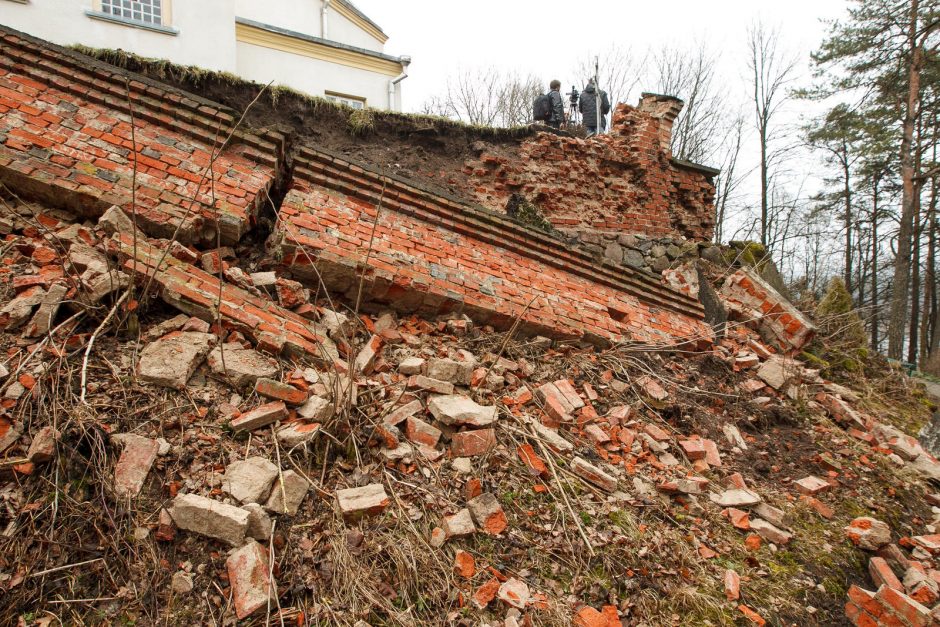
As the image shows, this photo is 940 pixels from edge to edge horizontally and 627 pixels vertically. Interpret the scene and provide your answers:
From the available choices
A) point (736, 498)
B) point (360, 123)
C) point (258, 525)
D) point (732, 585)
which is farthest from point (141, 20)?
point (732, 585)

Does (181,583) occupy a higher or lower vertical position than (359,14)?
lower

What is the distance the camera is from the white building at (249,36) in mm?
9883

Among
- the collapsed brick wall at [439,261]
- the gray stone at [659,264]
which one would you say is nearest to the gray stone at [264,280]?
the collapsed brick wall at [439,261]

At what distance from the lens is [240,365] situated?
2877 mm

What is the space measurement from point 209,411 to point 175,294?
0.83 m

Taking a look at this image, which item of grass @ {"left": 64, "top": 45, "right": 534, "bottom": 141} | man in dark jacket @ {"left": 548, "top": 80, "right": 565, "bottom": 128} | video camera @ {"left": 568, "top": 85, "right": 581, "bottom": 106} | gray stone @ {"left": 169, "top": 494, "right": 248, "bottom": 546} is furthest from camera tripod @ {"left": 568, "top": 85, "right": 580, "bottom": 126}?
gray stone @ {"left": 169, "top": 494, "right": 248, "bottom": 546}

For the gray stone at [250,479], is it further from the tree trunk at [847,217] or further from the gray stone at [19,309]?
the tree trunk at [847,217]

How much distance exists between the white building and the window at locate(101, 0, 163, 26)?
0.7 inches

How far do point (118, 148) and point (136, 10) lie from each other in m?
A: 9.85

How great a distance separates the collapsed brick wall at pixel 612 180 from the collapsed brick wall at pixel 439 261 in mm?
2533

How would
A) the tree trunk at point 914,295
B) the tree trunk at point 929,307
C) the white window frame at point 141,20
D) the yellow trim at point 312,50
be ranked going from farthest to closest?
the tree trunk at point 929,307 → the tree trunk at point 914,295 → the yellow trim at point 312,50 → the white window frame at point 141,20

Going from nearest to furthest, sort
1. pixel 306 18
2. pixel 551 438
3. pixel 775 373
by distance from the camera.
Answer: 1. pixel 551 438
2. pixel 775 373
3. pixel 306 18

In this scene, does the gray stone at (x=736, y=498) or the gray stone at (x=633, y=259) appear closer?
the gray stone at (x=736, y=498)

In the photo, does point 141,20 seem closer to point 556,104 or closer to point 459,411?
point 556,104
